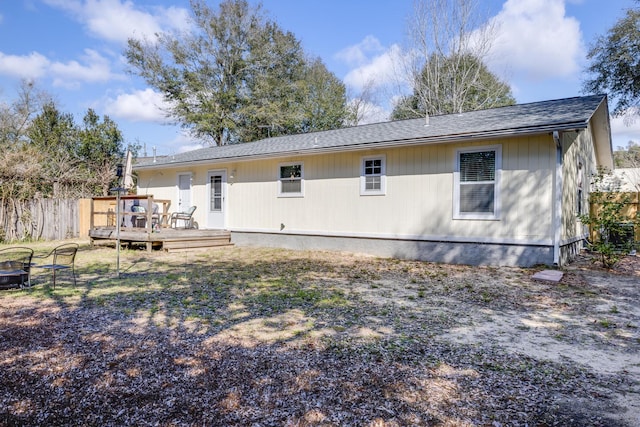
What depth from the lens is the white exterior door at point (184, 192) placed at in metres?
14.6

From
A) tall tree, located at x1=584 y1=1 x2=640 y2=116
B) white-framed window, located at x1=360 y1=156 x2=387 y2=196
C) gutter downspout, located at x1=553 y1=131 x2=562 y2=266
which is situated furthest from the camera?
tall tree, located at x1=584 y1=1 x2=640 y2=116

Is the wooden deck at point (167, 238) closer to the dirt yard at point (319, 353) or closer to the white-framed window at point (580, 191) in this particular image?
the dirt yard at point (319, 353)

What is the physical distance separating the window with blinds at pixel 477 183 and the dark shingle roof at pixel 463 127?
1.93 ft

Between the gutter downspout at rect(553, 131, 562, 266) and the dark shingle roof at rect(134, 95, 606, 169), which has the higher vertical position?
the dark shingle roof at rect(134, 95, 606, 169)

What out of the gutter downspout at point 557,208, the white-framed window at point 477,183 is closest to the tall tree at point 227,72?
the white-framed window at point 477,183

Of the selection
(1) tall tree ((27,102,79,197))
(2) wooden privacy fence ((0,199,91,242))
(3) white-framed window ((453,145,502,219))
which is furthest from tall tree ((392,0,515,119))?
(1) tall tree ((27,102,79,197))

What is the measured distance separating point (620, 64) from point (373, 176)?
580 inches

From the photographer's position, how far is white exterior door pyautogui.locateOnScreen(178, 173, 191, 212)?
14.6 meters

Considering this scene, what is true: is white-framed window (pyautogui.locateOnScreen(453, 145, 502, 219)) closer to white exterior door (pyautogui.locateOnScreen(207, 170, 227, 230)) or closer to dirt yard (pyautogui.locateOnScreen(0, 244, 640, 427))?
dirt yard (pyautogui.locateOnScreen(0, 244, 640, 427))

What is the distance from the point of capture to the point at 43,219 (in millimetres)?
13289

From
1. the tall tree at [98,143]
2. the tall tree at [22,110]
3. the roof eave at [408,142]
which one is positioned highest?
the tall tree at [22,110]

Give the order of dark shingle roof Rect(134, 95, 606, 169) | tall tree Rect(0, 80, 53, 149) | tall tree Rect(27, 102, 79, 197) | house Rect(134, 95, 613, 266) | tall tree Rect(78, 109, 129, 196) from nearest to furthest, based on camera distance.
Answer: dark shingle roof Rect(134, 95, 606, 169) < house Rect(134, 95, 613, 266) < tall tree Rect(27, 102, 79, 197) < tall tree Rect(78, 109, 129, 196) < tall tree Rect(0, 80, 53, 149)

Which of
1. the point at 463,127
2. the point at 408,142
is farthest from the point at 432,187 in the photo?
the point at 463,127

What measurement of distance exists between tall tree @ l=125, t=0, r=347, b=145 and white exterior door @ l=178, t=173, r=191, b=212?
9.71 m
